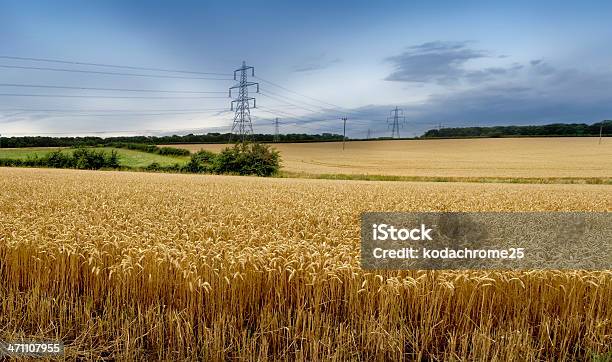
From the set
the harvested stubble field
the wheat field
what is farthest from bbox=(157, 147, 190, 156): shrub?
the harvested stubble field

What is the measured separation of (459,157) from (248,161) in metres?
40.5

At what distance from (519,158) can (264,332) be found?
242 feet

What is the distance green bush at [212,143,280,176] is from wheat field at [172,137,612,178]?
175 inches

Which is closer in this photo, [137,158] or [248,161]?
[248,161]

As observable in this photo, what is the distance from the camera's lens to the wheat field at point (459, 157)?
171 feet

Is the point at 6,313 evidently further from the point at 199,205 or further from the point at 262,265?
the point at 199,205

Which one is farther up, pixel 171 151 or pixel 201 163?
pixel 171 151

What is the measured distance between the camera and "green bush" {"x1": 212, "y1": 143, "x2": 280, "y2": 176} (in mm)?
51625

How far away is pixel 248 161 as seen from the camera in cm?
5219

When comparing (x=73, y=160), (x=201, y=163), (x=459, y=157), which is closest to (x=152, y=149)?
(x=73, y=160)

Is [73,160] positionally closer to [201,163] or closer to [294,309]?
[201,163]

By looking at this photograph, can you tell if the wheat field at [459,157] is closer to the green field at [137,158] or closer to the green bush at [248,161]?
the green bush at [248,161]

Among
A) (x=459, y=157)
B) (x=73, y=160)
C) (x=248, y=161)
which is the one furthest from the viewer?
(x=459, y=157)

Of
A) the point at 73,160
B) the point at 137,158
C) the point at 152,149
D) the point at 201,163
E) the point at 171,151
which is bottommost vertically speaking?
the point at 201,163
